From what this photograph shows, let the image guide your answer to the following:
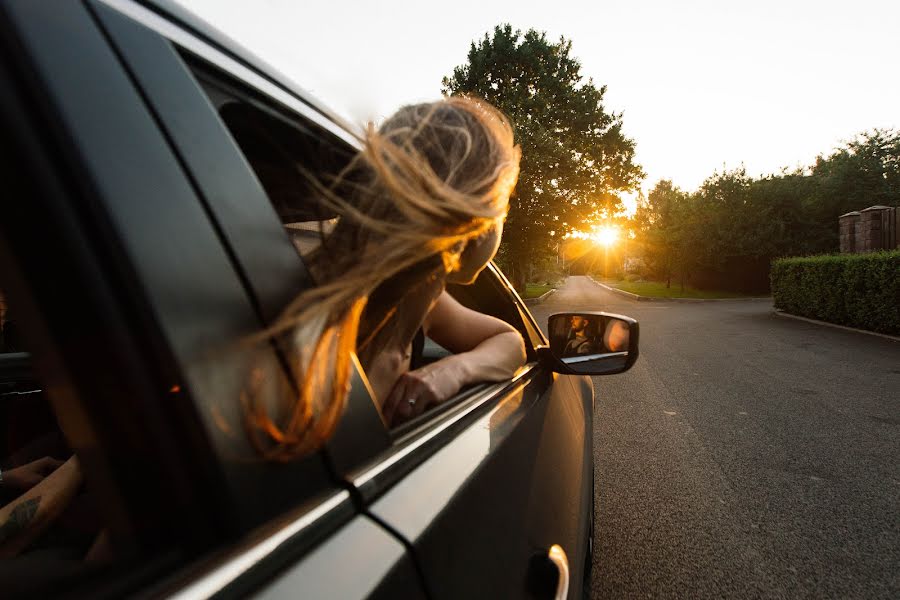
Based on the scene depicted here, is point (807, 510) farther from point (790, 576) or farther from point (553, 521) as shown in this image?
point (553, 521)

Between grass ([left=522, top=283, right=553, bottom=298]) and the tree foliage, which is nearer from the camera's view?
grass ([left=522, top=283, right=553, bottom=298])

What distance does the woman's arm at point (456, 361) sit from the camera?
4.45 feet

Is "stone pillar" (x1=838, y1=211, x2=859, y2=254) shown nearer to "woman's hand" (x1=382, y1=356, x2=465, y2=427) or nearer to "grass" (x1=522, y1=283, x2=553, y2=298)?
"grass" (x1=522, y1=283, x2=553, y2=298)

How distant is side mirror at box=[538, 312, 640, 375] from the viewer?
204cm

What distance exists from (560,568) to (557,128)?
27.0m

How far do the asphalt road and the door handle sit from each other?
1.36 metres

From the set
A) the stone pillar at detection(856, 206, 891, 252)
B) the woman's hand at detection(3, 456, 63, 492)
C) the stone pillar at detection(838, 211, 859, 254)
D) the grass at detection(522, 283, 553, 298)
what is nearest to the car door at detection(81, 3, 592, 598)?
the woman's hand at detection(3, 456, 63, 492)

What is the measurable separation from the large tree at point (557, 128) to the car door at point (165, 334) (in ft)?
80.1

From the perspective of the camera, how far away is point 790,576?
272 cm

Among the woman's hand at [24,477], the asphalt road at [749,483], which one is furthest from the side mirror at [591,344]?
the woman's hand at [24,477]

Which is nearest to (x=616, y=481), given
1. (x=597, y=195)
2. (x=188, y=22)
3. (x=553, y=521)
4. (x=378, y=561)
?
(x=553, y=521)

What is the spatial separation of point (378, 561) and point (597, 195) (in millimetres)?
28205

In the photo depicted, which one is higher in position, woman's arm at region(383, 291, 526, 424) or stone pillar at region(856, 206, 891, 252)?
stone pillar at region(856, 206, 891, 252)

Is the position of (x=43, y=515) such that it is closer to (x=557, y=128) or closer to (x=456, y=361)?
(x=456, y=361)
